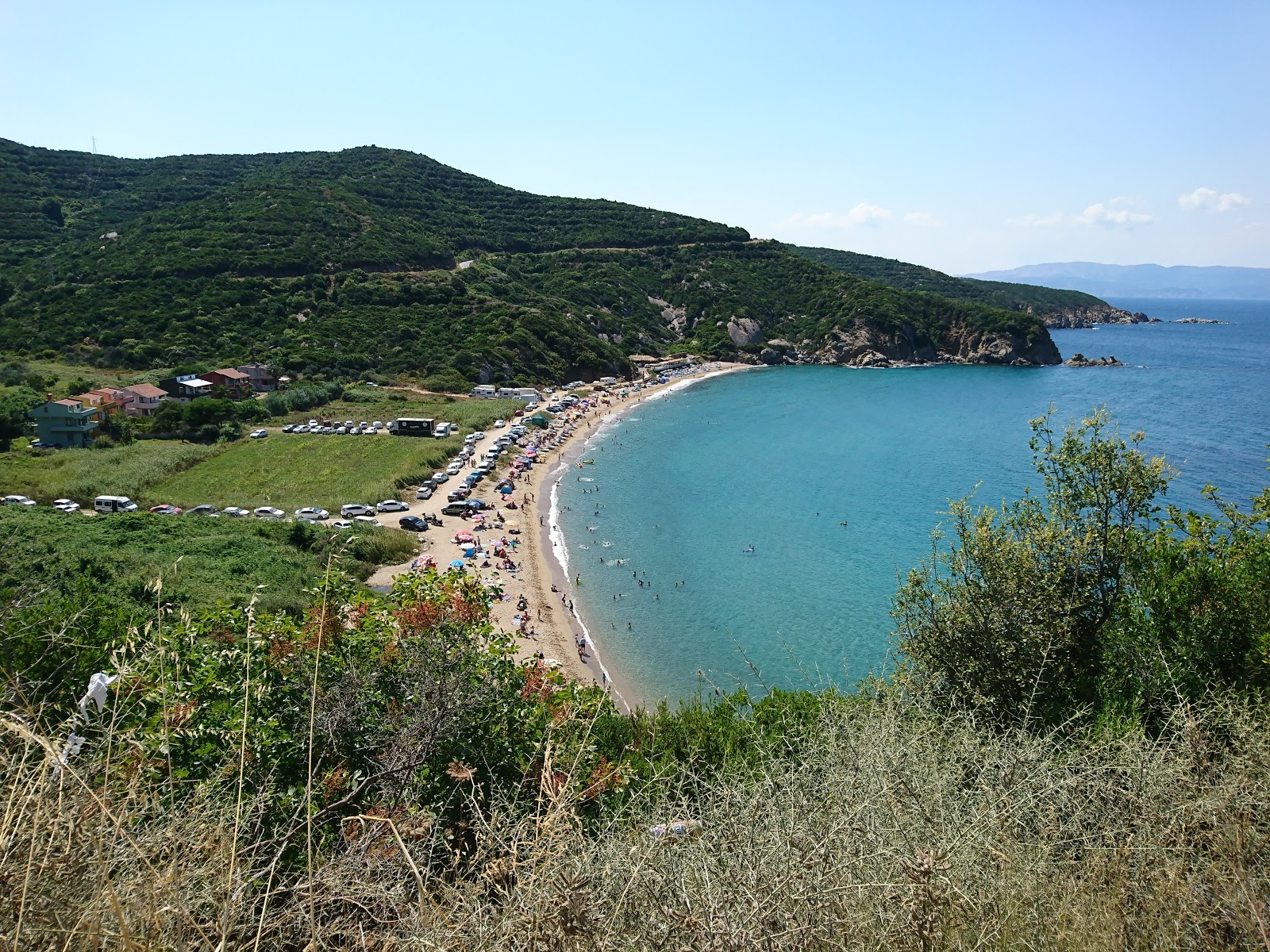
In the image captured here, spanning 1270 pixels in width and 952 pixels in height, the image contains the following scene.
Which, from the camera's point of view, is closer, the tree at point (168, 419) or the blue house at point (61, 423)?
the blue house at point (61, 423)

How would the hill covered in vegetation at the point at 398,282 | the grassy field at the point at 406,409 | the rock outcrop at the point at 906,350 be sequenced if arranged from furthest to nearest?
1. the rock outcrop at the point at 906,350
2. the hill covered in vegetation at the point at 398,282
3. the grassy field at the point at 406,409

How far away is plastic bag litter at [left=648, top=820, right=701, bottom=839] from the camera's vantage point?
5.16 m

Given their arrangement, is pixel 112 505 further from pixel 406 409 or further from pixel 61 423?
pixel 406 409

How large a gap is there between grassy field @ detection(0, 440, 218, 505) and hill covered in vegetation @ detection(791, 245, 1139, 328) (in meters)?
145

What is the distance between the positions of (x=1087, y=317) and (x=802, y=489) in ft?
565

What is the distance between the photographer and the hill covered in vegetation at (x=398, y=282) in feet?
230

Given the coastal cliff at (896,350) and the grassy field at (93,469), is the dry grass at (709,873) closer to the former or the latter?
the grassy field at (93,469)

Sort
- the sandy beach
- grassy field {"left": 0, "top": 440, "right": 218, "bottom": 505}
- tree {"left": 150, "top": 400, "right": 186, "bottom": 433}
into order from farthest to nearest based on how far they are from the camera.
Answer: tree {"left": 150, "top": 400, "right": 186, "bottom": 433}, grassy field {"left": 0, "top": 440, "right": 218, "bottom": 505}, the sandy beach

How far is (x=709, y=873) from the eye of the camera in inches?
179

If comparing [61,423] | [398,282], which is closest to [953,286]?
[398,282]

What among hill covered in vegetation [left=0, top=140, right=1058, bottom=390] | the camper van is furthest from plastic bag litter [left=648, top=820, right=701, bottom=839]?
hill covered in vegetation [left=0, top=140, right=1058, bottom=390]

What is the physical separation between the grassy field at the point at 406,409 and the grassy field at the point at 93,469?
37.3 ft

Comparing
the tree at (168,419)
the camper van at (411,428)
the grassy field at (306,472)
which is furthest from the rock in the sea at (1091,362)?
the tree at (168,419)

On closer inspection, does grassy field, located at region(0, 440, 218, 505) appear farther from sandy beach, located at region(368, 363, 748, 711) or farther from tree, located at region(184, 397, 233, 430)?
sandy beach, located at region(368, 363, 748, 711)
